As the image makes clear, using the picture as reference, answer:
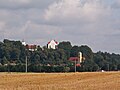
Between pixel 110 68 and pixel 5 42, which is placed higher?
pixel 5 42

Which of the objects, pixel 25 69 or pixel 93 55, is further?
pixel 93 55

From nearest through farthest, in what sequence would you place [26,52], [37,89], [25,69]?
[37,89]
[25,69]
[26,52]

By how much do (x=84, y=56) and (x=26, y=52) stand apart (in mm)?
28808

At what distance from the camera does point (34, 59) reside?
173250 millimetres

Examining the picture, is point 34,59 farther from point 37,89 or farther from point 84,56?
point 37,89

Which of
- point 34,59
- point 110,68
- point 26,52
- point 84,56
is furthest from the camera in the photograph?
point 84,56

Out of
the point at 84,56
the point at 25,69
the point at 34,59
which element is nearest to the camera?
the point at 25,69

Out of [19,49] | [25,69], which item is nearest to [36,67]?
[25,69]

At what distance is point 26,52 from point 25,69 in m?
65.0

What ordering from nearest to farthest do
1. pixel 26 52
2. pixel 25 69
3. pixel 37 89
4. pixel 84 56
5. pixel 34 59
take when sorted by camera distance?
pixel 37 89 < pixel 25 69 < pixel 34 59 < pixel 26 52 < pixel 84 56

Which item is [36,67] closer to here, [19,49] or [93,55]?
[19,49]

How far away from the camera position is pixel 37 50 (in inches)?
7229

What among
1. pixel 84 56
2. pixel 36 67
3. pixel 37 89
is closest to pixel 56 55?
pixel 84 56

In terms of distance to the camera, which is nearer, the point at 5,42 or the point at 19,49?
the point at 19,49
